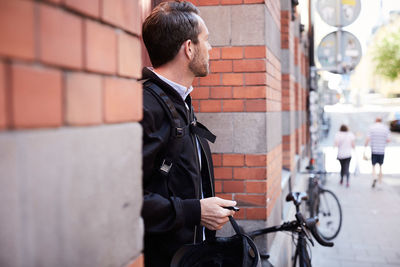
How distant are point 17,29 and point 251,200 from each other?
2.95 m

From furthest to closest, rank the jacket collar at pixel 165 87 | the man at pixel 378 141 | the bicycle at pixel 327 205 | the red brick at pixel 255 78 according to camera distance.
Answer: the man at pixel 378 141, the bicycle at pixel 327 205, the red brick at pixel 255 78, the jacket collar at pixel 165 87

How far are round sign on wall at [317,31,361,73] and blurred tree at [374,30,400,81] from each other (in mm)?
44789

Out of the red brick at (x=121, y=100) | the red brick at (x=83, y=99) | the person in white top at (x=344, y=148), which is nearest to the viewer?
the red brick at (x=83, y=99)

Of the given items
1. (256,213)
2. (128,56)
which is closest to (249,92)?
(256,213)

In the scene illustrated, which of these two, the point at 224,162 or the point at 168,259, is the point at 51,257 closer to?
the point at 168,259

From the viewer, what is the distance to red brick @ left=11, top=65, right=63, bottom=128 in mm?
758

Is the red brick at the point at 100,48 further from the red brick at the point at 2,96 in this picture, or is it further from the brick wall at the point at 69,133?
the red brick at the point at 2,96

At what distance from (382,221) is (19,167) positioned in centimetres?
902

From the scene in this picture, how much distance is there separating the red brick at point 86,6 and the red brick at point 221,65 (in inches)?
98.0

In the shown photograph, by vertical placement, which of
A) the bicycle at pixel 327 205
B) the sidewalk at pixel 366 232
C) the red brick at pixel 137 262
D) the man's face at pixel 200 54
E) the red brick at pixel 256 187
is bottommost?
the sidewalk at pixel 366 232

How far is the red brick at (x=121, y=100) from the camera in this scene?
108 cm

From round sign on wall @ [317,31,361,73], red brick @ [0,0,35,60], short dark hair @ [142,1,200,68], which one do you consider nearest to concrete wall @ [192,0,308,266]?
short dark hair @ [142,1,200,68]

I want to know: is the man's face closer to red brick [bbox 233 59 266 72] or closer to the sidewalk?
red brick [bbox 233 59 266 72]

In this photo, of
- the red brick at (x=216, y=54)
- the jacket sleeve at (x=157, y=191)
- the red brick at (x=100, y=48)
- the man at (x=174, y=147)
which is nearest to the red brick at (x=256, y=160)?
the red brick at (x=216, y=54)
